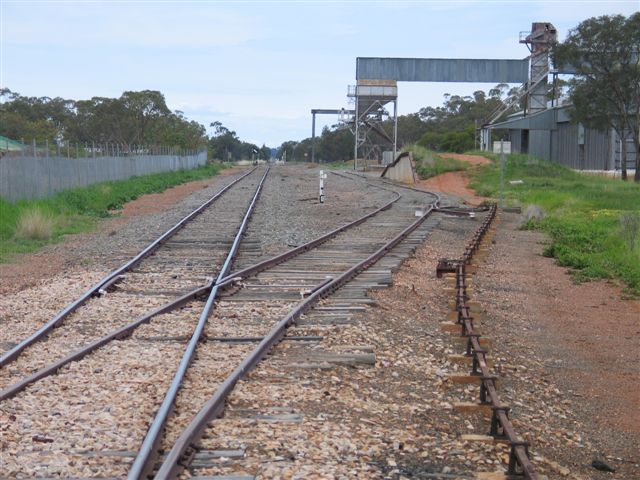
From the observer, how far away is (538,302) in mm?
12375

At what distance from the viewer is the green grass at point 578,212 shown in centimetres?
1584

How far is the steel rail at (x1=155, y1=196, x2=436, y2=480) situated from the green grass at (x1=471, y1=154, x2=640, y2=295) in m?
5.03

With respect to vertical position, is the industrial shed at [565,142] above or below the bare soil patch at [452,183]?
A: above

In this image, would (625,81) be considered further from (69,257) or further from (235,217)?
(69,257)

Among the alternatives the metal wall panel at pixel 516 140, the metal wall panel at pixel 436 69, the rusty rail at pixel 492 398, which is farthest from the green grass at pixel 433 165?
the rusty rail at pixel 492 398

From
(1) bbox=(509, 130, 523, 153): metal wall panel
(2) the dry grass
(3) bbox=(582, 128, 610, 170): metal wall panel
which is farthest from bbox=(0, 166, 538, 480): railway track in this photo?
(1) bbox=(509, 130, 523, 153): metal wall panel

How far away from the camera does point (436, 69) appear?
208 feet

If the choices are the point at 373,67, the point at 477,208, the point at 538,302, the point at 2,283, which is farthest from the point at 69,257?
the point at 373,67

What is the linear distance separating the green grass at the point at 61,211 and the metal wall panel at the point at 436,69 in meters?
29.2

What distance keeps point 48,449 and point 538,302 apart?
324 inches

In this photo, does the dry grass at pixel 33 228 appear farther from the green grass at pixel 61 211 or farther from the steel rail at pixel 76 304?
the steel rail at pixel 76 304

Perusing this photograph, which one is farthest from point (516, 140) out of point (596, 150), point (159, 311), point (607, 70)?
point (159, 311)

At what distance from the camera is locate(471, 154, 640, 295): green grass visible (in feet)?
52.0

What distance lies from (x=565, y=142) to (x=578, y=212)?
37262mm
